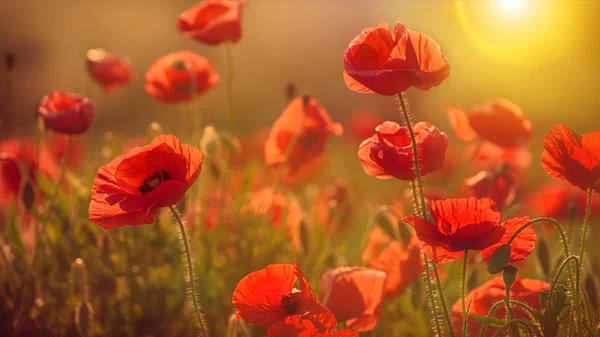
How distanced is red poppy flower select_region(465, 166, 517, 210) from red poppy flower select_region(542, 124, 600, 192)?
569 mm

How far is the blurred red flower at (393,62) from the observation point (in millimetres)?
1411

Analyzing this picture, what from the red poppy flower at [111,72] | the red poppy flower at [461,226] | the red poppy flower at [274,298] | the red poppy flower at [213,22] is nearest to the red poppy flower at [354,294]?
the red poppy flower at [274,298]

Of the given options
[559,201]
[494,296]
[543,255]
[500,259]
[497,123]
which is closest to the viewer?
[500,259]

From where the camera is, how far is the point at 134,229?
2.32 m

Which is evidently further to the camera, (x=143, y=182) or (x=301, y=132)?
(x=301, y=132)

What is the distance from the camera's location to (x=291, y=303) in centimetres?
144

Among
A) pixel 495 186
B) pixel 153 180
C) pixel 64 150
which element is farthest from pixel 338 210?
pixel 153 180

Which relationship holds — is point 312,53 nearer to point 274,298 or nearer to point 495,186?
point 495,186

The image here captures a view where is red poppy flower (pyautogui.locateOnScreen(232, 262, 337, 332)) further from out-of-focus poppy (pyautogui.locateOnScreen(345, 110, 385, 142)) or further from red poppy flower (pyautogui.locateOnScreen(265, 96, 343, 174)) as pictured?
out-of-focus poppy (pyautogui.locateOnScreen(345, 110, 385, 142))

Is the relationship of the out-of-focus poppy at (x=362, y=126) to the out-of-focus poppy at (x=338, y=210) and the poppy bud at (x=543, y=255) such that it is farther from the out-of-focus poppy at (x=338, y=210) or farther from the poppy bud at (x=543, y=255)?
the poppy bud at (x=543, y=255)

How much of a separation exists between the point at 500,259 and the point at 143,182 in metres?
0.67

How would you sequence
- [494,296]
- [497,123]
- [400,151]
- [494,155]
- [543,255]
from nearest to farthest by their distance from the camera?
1. [400,151]
2. [494,296]
3. [543,255]
4. [497,123]
5. [494,155]

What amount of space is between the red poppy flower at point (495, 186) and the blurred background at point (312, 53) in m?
2.65

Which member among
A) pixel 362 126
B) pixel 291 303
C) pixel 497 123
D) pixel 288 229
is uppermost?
pixel 497 123
